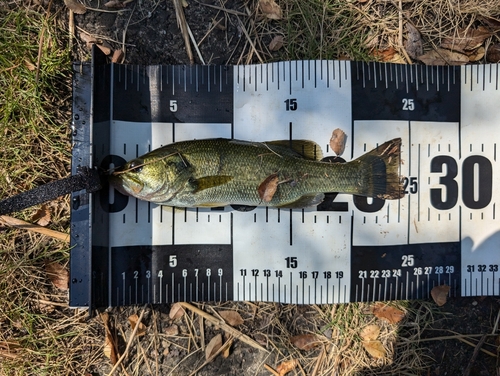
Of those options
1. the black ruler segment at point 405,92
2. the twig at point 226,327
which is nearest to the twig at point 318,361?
the twig at point 226,327

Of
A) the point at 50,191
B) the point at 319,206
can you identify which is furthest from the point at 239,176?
the point at 50,191

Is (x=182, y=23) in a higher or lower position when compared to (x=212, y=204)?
higher

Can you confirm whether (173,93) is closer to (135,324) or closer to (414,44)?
(135,324)

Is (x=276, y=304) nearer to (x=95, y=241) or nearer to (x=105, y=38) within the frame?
(x=95, y=241)

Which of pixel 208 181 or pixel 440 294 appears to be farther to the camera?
pixel 440 294

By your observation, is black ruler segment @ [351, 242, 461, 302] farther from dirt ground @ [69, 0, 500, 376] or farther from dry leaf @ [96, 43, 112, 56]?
dry leaf @ [96, 43, 112, 56]

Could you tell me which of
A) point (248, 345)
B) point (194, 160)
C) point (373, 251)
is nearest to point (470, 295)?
point (373, 251)
